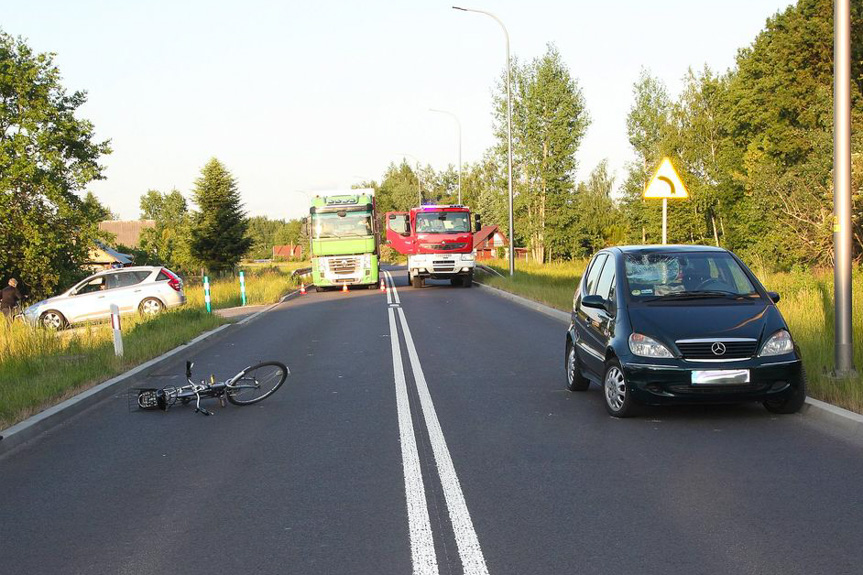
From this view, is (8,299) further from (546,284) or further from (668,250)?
(668,250)

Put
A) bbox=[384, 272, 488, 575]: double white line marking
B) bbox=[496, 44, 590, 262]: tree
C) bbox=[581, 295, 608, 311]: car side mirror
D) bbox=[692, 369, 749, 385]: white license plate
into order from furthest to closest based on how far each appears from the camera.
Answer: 1. bbox=[496, 44, 590, 262]: tree
2. bbox=[581, 295, 608, 311]: car side mirror
3. bbox=[692, 369, 749, 385]: white license plate
4. bbox=[384, 272, 488, 575]: double white line marking

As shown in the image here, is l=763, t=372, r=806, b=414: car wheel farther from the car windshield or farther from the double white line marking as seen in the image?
the double white line marking

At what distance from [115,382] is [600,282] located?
6034mm

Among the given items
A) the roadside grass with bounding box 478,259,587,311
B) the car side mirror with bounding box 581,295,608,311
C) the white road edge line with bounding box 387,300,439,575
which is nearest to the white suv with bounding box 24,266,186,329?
the roadside grass with bounding box 478,259,587,311

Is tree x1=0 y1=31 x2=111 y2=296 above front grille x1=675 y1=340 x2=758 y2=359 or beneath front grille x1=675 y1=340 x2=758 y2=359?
above

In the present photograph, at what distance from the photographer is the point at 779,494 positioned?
213 inches

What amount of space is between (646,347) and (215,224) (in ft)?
188

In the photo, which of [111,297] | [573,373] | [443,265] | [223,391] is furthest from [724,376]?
[443,265]

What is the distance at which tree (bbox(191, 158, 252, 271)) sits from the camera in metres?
61.6

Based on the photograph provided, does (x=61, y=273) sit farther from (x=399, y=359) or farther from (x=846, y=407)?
(x=846, y=407)

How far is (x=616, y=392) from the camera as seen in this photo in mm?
7992

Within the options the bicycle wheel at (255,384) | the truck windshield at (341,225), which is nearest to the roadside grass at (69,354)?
the bicycle wheel at (255,384)

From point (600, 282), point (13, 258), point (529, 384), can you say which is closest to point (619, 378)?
point (600, 282)

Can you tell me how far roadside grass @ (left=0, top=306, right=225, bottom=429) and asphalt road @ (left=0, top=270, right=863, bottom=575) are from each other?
2.06 feet
